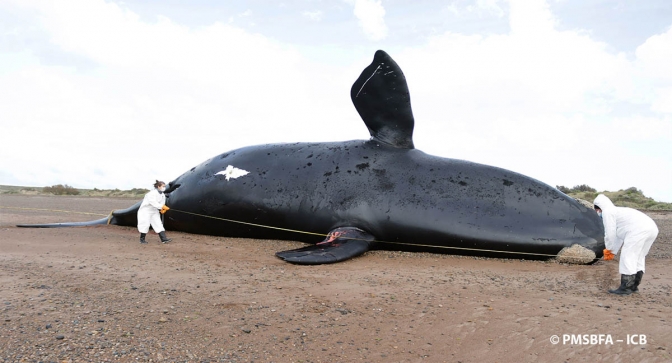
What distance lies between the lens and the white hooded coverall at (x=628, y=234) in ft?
20.1

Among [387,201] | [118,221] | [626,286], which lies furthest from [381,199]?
[118,221]

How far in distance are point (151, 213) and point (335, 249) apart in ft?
15.0

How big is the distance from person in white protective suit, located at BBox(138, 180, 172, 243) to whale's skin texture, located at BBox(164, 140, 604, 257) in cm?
45

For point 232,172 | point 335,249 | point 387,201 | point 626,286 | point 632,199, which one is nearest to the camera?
point 626,286

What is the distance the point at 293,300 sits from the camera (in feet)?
16.7

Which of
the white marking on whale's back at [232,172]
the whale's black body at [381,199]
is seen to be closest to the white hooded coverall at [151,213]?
the whale's black body at [381,199]

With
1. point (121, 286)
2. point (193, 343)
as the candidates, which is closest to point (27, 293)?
point (121, 286)

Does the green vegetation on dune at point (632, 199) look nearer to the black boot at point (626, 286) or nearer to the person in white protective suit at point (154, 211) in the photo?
the black boot at point (626, 286)

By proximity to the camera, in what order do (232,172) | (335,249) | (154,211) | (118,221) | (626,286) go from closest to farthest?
(626,286) < (335,249) < (232,172) < (154,211) < (118,221)

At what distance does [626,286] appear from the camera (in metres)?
5.92

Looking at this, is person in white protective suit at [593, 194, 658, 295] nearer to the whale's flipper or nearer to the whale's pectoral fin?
the whale's pectoral fin

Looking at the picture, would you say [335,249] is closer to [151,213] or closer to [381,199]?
[381,199]

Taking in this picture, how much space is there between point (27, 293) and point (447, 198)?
627 centimetres

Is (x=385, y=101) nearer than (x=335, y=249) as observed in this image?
No
